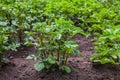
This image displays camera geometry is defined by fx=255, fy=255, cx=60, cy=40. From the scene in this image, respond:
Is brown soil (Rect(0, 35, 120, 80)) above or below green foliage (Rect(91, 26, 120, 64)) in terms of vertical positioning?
below

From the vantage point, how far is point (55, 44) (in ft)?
9.17

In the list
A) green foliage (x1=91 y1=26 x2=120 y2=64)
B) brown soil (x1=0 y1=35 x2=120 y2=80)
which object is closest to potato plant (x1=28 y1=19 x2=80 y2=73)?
brown soil (x1=0 y1=35 x2=120 y2=80)

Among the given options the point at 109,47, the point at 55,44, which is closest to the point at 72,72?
the point at 55,44

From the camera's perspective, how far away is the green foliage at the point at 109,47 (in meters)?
2.77

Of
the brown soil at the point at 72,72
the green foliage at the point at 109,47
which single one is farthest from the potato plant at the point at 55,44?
the green foliage at the point at 109,47

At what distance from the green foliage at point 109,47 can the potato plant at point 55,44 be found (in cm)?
32

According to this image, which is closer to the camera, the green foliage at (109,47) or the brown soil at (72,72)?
the green foliage at (109,47)

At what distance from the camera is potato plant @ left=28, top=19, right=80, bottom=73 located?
2.69 metres

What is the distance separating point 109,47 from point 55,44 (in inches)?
26.2

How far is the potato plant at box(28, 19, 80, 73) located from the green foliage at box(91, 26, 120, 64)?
325 millimetres

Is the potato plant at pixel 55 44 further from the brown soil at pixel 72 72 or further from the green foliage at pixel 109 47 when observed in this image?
the green foliage at pixel 109 47

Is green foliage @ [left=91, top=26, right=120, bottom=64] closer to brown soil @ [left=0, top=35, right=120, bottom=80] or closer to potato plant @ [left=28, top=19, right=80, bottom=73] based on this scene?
brown soil @ [left=0, top=35, right=120, bottom=80]

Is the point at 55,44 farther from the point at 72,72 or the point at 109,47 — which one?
the point at 109,47

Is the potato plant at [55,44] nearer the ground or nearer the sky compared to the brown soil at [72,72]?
nearer the sky
